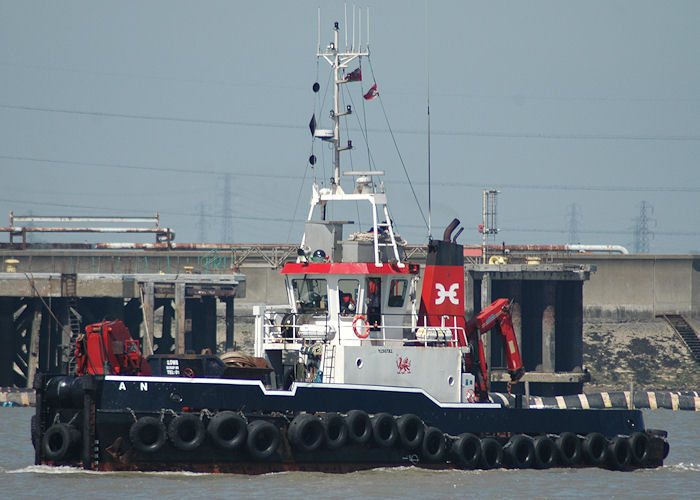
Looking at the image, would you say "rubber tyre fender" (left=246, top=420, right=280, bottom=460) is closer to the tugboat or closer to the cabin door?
the tugboat

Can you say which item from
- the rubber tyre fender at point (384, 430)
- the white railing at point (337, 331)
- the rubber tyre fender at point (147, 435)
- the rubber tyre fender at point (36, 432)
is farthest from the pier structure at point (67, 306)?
the rubber tyre fender at point (147, 435)

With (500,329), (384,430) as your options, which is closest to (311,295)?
(384,430)

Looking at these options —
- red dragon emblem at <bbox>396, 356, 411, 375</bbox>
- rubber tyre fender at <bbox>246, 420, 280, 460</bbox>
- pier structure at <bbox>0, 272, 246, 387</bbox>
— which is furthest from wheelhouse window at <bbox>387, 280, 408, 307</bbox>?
pier structure at <bbox>0, 272, 246, 387</bbox>

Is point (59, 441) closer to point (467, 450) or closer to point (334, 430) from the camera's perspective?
point (334, 430)

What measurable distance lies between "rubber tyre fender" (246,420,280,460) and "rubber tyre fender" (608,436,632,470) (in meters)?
7.35

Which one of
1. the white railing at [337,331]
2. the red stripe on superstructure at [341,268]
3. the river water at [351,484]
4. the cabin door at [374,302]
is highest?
the red stripe on superstructure at [341,268]

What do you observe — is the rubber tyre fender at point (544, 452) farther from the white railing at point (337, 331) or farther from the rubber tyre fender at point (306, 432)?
the rubber tyre fender at point (306, 432)

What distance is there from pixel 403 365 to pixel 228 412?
3576mm

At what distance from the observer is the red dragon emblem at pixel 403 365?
21016 millimetres

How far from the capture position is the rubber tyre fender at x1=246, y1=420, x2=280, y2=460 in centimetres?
1906

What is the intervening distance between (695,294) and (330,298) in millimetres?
34651

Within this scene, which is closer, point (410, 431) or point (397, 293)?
point (410, 431)

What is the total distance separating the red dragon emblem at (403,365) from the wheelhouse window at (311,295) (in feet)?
5.45

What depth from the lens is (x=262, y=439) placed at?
19.2m
